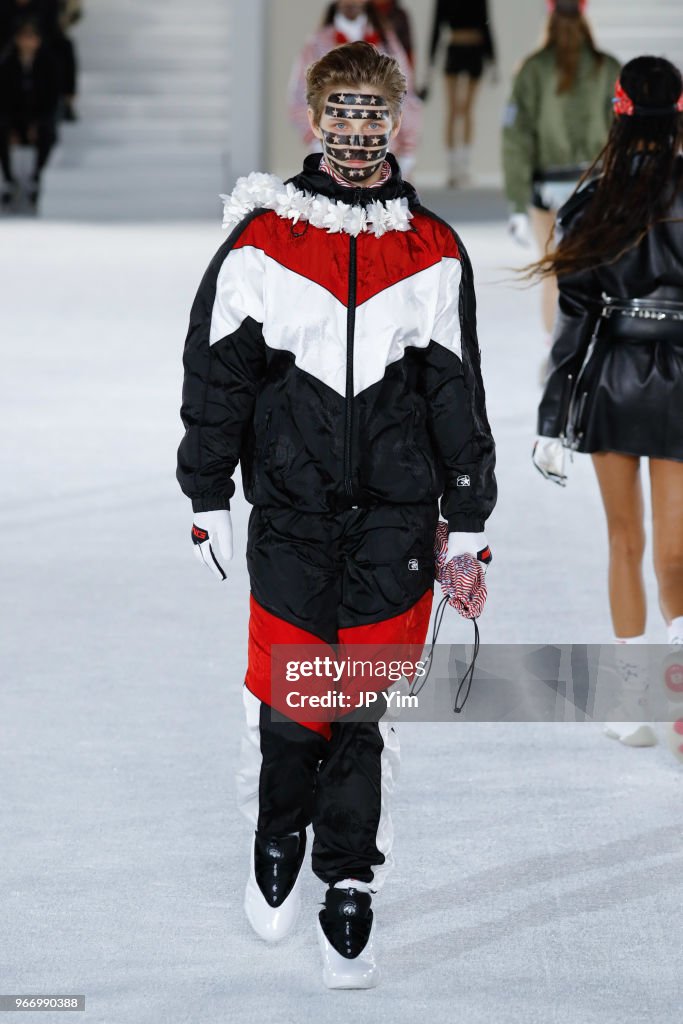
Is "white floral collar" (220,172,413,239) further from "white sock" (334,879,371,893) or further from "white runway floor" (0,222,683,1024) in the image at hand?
"white runway floor" (0,222,683,1024)

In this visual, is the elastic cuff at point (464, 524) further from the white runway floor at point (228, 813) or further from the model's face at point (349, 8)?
the model's face at point (349, 8)

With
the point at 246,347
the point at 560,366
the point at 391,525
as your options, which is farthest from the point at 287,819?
the point at 560,366

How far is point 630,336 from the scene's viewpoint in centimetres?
384

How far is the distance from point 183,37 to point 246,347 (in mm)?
15555

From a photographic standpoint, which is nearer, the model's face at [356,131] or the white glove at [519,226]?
the model's face at [356,131]

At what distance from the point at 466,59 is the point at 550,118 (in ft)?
33.7

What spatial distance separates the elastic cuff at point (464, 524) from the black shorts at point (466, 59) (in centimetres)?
1539

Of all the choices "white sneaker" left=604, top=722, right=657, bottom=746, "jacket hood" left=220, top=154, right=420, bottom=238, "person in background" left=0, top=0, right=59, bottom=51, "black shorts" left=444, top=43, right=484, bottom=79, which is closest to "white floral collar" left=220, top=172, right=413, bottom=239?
"jacket hood" left=220, top=154, right=420, bottom=238

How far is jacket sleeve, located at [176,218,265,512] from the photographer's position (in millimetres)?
2791

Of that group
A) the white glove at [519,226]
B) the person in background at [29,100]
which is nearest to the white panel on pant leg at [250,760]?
the white glove at [519,226]

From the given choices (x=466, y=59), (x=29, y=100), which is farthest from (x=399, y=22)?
(x=29, y=100)

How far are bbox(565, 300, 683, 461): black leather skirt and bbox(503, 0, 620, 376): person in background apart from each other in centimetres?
392

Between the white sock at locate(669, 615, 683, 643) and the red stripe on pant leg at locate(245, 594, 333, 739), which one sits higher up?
the red stripe on pant leg at locate(245, 594, 333, 739)

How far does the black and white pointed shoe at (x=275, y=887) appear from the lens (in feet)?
9.80
